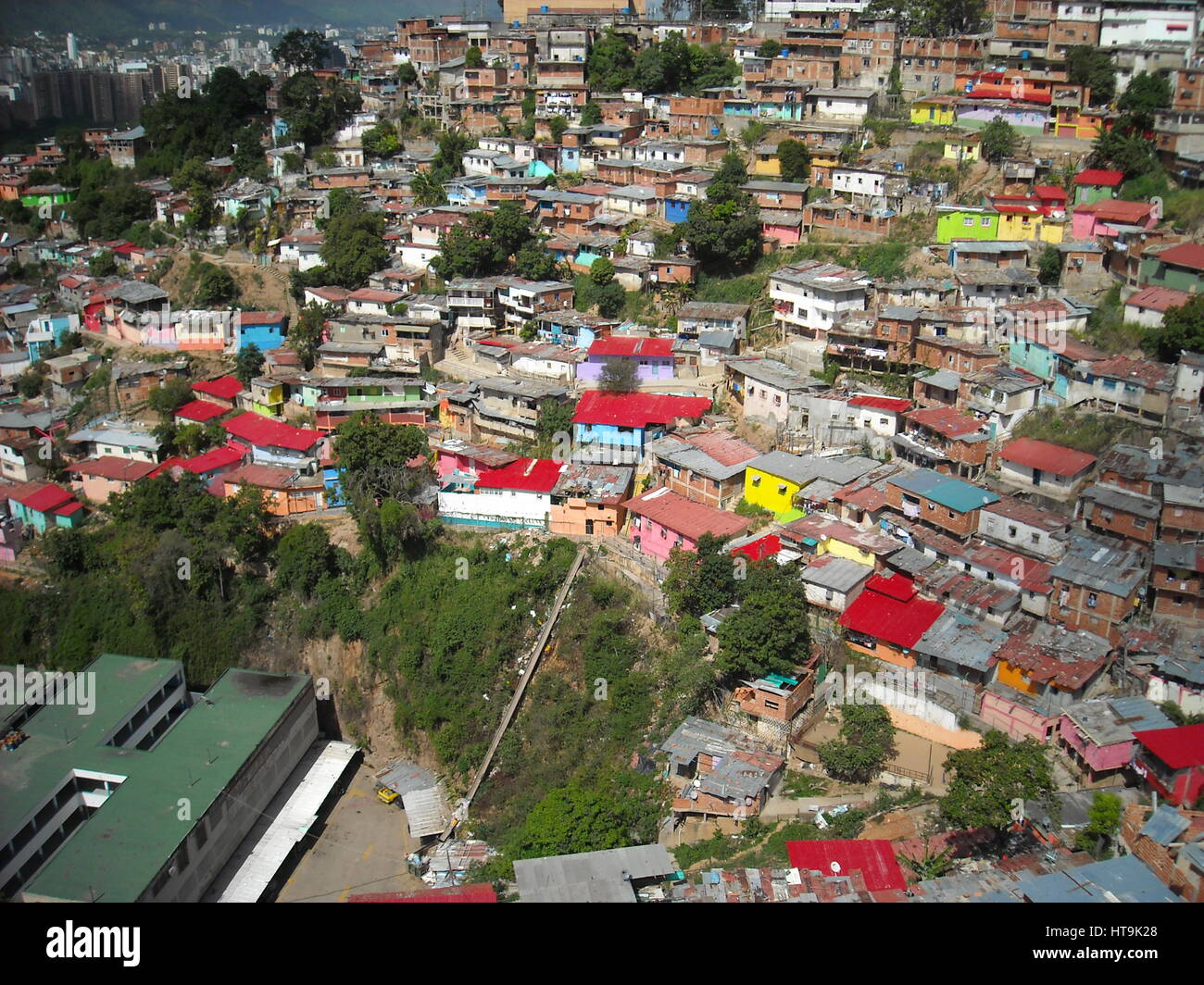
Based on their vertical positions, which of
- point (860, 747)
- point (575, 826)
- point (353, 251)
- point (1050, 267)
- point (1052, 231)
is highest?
point (1052, 231)

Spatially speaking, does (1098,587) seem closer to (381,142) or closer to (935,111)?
(935,111)

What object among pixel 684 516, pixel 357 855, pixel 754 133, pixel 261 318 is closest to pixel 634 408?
pixel 684 516

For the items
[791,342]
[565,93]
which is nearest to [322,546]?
[791,342]

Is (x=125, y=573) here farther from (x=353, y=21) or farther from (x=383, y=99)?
(x=353, y=21)

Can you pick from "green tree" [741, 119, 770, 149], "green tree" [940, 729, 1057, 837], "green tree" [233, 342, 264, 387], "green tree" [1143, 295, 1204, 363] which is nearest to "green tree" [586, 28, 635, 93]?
"green tree" [741, 119, 770, 149]

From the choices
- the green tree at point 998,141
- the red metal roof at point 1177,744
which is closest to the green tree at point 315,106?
the green tree at point 998,141

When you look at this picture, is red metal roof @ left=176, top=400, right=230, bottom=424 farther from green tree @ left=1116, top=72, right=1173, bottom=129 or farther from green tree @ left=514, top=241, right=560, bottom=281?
green tree @ left=1116, top=72, right=1173, bottom=129
